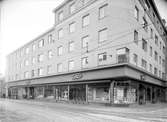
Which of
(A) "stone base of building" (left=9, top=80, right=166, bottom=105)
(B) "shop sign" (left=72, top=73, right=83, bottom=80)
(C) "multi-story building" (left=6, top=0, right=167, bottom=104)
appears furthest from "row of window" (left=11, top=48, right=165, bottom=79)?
(A) "stone base of building" (left=9, top=80, right=166, bottom=105)

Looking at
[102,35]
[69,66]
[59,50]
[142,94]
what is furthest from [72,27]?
[142,94]

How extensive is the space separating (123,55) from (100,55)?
3.66 metres

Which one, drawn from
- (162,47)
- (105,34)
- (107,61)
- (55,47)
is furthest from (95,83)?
(162,47)

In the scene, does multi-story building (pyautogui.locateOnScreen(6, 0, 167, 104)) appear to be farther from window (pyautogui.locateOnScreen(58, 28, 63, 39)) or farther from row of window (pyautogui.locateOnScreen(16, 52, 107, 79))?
window (pyautogui.locateOnScreen(58, 28, 63, 39))

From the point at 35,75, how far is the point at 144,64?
77.3 ft

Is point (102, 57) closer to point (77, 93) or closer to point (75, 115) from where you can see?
point (77, 93)

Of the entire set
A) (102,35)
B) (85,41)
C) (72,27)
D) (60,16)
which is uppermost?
(60,16)

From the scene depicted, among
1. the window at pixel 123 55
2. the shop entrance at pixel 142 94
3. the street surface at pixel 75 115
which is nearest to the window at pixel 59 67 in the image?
the window at pixel 123 55

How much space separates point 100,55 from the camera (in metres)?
23.8

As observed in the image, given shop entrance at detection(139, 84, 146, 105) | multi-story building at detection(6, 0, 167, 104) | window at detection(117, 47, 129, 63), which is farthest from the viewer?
shop entrance at detection(139, 84, 146, 105)

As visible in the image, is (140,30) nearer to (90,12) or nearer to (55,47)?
(90,12)

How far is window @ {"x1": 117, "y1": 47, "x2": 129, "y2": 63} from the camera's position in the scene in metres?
20.9

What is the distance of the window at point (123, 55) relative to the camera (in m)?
20.9

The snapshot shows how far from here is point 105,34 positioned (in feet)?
77.2
